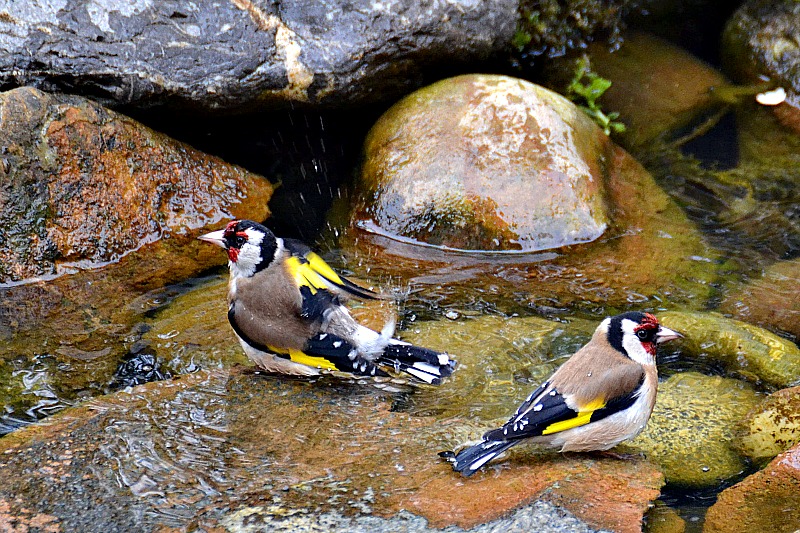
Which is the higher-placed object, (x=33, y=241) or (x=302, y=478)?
(x=33, y=241)

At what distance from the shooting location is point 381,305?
545 centimetres

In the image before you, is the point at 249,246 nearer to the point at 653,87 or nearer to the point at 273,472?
the point at 273,472

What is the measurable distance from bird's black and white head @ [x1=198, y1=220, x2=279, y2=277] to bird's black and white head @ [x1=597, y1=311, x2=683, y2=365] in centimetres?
191

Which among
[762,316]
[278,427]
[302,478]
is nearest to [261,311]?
[278,427]

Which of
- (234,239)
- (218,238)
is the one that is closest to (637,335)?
(234,239)

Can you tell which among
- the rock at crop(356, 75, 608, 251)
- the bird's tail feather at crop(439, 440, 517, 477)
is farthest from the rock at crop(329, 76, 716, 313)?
the bird's tail feather at crop(439, 440, 517, 477)

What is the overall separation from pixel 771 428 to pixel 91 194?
14.7ft

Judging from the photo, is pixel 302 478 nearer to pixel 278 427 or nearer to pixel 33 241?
pixel 278 427

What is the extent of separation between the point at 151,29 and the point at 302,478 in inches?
154

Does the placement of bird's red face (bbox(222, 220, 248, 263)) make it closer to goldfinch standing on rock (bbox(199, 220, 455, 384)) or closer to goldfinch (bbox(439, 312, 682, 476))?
goldfinch standing on rock (bbox(199, 220, 455, 384))

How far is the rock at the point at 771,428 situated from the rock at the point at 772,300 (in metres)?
1.19

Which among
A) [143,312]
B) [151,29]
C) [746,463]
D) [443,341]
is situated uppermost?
[151,29]

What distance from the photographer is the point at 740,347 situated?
16.3 ft

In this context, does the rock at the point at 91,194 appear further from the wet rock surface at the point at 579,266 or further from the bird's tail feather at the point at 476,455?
the bird's tail feather at the point at 476,455
